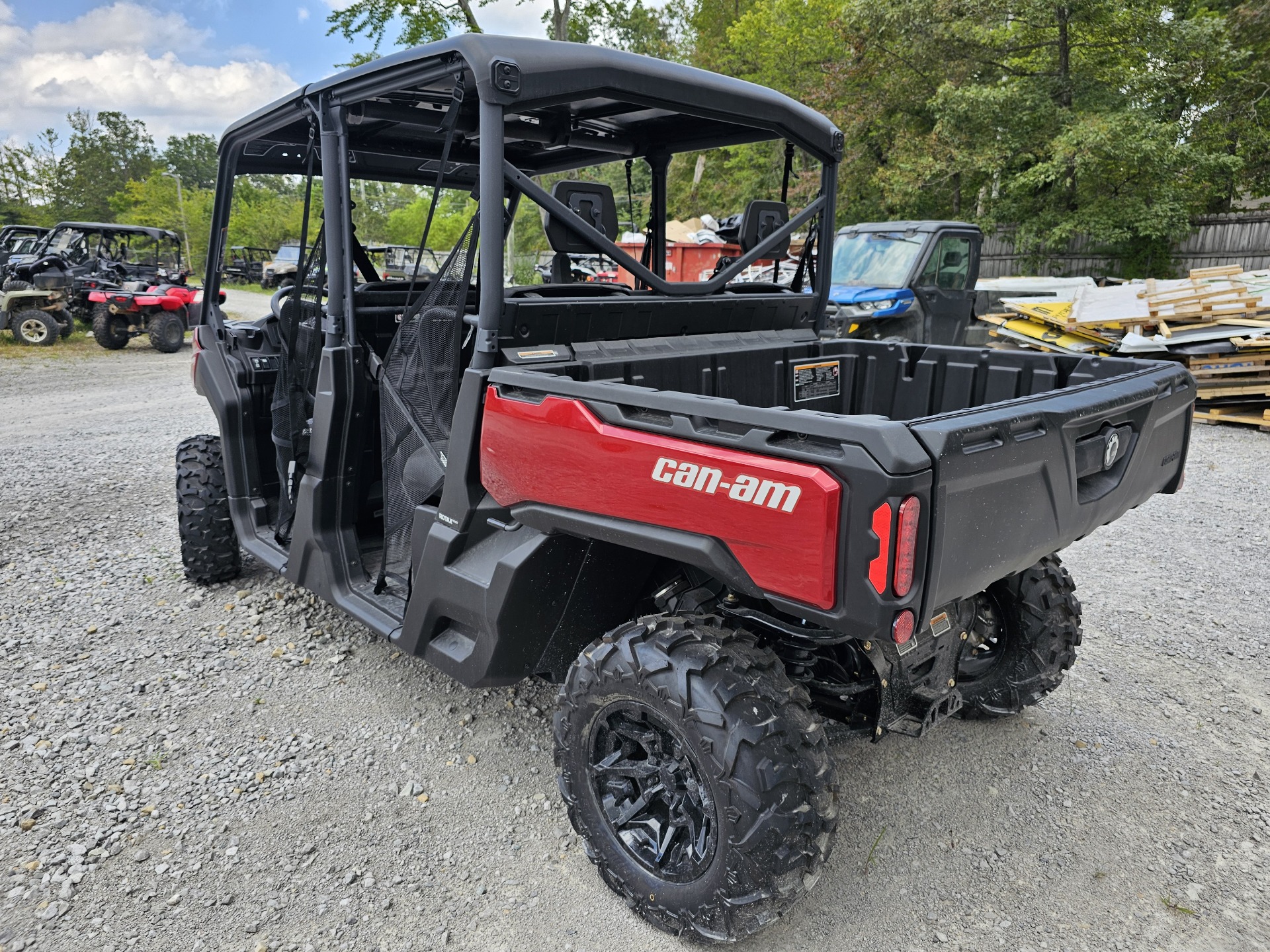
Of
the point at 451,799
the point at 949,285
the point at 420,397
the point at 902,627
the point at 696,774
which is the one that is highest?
the point at 949,285

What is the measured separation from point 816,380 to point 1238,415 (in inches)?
305

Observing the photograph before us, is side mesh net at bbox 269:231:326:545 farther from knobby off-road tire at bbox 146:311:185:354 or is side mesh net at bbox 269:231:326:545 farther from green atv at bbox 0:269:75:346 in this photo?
green atv at bbox 0:269:75:346

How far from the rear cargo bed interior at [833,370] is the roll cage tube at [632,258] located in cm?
19

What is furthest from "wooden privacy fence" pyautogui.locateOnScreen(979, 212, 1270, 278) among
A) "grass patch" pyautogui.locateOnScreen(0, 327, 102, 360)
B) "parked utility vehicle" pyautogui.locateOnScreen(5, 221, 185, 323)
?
"grass patch" pyautogui.locateOnScreen(0, 327, 102, 360)

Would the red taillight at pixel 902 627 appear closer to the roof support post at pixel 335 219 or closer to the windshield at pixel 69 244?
the roof support post at pixel 335 219

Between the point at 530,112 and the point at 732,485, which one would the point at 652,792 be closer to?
the point at 732,485

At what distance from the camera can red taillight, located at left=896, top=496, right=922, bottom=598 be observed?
1.73m

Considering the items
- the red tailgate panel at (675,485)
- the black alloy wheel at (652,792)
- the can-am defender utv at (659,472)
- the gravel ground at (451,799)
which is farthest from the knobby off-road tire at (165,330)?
A: the black alloy wheel at (652,792)

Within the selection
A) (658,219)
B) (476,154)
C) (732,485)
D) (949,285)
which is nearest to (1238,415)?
(949,285)

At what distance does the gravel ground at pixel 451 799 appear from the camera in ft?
7.61

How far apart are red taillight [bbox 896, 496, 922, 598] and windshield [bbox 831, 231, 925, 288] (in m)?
8.89

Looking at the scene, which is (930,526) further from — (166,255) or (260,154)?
(166,255)

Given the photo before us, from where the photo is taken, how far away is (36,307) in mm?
13891

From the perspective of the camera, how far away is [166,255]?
639 inches
